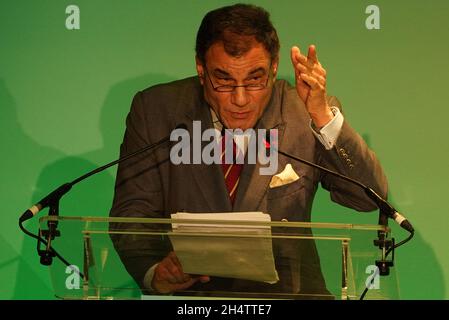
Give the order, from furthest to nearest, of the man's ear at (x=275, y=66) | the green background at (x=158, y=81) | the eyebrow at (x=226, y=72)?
the green background at (x=158, y=81)
the man's ear at (x=275, y=66)
the eyebrow at (x=226, y=72)

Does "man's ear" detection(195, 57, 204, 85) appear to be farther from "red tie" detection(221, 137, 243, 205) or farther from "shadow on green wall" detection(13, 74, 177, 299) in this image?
"red tie" detection(221, 137, 243, 205)

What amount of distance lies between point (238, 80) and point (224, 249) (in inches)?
39.2

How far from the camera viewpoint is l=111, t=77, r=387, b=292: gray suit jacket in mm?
3879

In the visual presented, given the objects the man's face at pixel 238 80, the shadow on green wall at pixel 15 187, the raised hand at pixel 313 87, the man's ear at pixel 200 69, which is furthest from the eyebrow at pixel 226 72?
the shadow on green wall at pixel 15 187

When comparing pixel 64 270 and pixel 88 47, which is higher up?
pixel 88 47

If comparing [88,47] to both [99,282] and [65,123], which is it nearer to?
[65,123]

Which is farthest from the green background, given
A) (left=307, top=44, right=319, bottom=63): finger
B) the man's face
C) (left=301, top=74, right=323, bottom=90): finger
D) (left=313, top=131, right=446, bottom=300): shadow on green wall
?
(left=307, top=44, right=319, bottom=63): finger

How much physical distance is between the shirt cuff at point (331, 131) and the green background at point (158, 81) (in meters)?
0.32

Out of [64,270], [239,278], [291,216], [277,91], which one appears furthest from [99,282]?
[277,91]

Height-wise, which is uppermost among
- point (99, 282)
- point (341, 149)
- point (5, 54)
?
point (5, 54)

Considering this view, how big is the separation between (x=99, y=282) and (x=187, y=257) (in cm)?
30

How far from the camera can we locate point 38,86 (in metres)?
4.16

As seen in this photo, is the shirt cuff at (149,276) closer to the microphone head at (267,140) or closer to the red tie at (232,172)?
the red tie at (232,172)

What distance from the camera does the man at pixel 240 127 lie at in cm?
377
